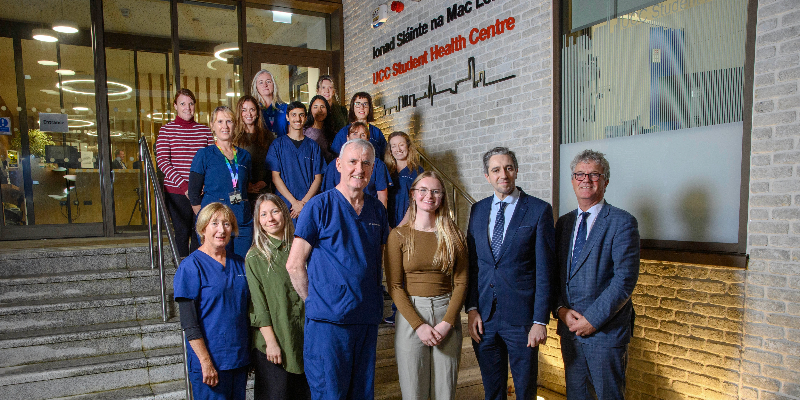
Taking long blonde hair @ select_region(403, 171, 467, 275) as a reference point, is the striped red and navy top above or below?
above

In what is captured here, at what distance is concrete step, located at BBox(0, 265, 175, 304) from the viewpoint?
362 cm

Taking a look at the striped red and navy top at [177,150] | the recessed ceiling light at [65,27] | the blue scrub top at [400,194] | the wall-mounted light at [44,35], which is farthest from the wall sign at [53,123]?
the blue scrub top at [400,194]

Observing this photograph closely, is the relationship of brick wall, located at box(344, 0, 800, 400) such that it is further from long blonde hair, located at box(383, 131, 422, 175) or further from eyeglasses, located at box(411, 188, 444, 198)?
eyeglasses, located at box(411, 188, 444, 198)

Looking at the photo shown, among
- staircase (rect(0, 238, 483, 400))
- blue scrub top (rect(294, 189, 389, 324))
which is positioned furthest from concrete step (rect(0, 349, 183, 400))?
blue scrub top (rect(294, 189, 389, 324))

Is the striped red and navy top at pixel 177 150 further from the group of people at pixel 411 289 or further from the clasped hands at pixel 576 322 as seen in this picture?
the clasped hands at pixel 576 322

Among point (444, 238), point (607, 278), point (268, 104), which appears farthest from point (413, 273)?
point (268, 104)

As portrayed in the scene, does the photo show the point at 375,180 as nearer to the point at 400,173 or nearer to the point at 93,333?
the point at 400,173

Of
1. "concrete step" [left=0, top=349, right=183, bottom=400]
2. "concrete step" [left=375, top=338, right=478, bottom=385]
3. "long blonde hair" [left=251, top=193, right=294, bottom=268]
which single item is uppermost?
"long blonde hair" [left=251, top=193, right=294, bottom=268]

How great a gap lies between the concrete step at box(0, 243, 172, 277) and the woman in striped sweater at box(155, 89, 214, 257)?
25.9 inches

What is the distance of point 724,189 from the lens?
121 inches

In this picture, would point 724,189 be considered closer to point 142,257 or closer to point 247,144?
point 247,144

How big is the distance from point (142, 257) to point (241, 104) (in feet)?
4.92

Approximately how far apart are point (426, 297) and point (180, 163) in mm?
2336

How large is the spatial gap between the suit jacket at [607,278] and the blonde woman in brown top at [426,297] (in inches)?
22.0
